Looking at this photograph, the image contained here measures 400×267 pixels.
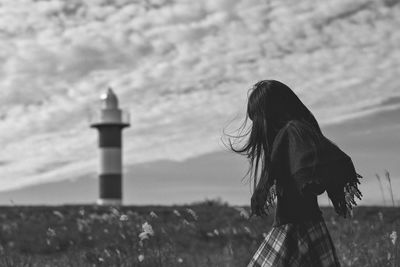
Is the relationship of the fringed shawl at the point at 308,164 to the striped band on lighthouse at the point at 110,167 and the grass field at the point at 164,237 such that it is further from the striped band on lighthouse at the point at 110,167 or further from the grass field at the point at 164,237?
the striped band on lighthouse at the point at 110,167

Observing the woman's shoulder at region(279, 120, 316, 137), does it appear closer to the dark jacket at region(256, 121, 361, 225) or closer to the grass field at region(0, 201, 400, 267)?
the dark jacket at region(256, 121, 361, 225)

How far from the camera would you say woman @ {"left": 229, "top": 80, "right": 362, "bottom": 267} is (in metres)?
4.09

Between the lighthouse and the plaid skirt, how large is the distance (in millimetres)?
31605

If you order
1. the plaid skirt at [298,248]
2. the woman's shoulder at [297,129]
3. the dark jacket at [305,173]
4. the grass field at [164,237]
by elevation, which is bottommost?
the grass field at [164,237]

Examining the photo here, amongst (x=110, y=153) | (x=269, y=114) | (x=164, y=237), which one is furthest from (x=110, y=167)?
(x=269, y=114)

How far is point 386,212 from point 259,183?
13100 millimetres

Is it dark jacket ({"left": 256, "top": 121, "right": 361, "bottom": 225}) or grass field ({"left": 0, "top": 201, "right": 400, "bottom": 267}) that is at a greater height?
dark jacket ({"left": 256, "top": 121, "right": 361, "bottom": 225})

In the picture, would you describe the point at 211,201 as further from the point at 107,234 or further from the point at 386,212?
the point at 107,234

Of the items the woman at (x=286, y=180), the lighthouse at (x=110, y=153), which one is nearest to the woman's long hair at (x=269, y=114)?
the woman at (x=286, y=180)

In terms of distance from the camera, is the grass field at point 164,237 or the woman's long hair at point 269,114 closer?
the woman's long hair at point 269,114

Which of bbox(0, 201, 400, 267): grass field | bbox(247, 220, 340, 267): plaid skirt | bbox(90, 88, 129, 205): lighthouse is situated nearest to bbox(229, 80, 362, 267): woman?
bbox(247, 220, 340, 267): plaid skirt

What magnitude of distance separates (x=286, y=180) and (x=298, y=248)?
0.43 m

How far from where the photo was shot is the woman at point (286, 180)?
4090 mm

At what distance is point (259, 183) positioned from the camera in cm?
423
